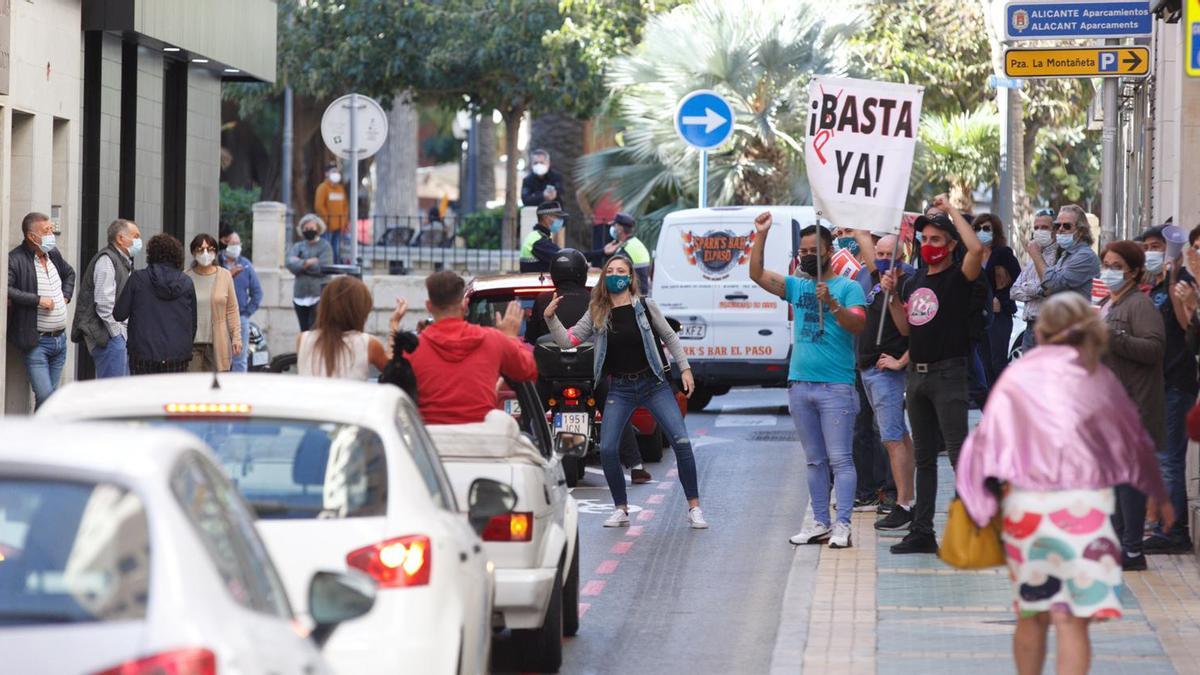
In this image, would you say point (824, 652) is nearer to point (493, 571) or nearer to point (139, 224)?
point (493, 571)

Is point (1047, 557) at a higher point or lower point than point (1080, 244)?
lower

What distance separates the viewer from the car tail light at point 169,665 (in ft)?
12.0

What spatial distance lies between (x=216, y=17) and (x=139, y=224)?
114 inches

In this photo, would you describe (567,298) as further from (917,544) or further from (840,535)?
(917,544)

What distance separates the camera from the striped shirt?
639 inches

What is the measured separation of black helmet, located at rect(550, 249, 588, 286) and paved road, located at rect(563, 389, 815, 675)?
1.56 metres

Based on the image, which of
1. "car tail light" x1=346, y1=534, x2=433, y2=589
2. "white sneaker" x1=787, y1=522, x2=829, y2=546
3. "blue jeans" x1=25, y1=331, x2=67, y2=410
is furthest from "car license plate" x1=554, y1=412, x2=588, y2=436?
"car tail light" x1=346, y1=534, x2=433, y2=589

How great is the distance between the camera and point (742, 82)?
29.2 metres

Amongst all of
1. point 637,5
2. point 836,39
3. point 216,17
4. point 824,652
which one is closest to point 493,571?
point 824,652

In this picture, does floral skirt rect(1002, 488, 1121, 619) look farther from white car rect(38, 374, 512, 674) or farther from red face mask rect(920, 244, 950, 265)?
red face mask rect(920, 244, 950, 265)

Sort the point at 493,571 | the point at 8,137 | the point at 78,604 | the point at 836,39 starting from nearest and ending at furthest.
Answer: the point at 78,604, the point at 493,571, the point at 8,137, the point at 836,39

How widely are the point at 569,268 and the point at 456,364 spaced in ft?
19.2

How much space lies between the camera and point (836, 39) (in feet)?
96.9

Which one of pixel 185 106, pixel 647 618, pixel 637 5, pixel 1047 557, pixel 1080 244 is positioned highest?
pixel 637 5
